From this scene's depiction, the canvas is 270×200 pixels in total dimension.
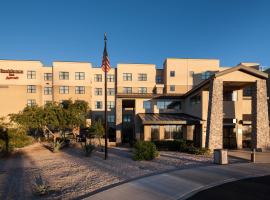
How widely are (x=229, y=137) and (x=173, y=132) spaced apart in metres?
6.67

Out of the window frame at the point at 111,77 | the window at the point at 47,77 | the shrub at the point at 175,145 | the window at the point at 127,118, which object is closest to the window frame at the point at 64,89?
the window at the point at 47,77

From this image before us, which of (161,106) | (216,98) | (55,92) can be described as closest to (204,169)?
(216,98)

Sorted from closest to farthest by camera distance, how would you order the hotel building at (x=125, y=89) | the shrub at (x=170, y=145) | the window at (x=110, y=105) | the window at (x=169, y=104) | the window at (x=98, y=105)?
the shrub at (x=170, y=145) → the hotel building at (x=125, y=89) → the window at (x=169, y=104) → the window at (x=110, y=105) → the window at (x=98, y=105)

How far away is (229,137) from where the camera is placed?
25203 millimetres

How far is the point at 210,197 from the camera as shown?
8.19 metres

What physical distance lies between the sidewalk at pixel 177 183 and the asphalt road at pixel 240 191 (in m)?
0.38

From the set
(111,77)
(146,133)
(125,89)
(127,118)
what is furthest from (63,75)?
(146,133)

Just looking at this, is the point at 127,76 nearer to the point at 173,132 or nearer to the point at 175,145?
the point at 173,132

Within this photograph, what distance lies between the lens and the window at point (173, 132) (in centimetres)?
2628

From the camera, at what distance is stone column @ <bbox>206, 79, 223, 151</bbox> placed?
21.1 meters

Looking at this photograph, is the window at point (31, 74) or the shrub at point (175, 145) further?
the window at point (31, 74)

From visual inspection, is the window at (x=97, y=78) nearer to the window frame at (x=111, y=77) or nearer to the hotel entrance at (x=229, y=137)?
the window frame at (x=111, y=77)

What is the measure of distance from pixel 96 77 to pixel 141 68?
35.3 feet

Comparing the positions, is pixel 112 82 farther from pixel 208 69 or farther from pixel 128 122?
pixel 208 69
